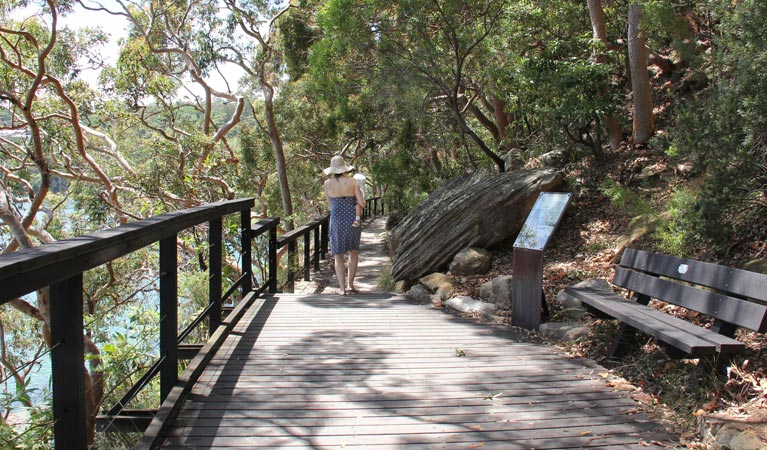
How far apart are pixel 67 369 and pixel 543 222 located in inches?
→ 169

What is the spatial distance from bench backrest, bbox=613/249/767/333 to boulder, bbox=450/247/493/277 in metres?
2.66

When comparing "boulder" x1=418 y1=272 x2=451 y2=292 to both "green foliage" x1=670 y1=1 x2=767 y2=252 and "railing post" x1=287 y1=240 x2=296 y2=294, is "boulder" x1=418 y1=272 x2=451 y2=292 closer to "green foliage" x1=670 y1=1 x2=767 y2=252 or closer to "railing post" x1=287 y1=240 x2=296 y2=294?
"railing post" x1=287 y1=240 x2=296 y2=294

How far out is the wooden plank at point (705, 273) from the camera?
11.6 ft

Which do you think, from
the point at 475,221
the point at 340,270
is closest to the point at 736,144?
the point at 475,221

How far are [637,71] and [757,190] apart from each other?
5135 mm

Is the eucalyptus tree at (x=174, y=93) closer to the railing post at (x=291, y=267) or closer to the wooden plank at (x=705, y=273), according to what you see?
the railing post at (x=291, y=267)

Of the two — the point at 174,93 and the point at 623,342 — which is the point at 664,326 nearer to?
the point at 623,342

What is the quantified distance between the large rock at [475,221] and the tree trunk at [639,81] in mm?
2164

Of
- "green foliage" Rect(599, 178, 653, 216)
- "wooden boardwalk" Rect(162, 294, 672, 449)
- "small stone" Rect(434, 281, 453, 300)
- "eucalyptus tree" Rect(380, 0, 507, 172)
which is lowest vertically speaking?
"small stone" Rect(434, 281, 453, 300)

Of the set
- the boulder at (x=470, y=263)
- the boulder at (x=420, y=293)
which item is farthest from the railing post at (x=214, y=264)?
the boulder at (x=470, y=263)

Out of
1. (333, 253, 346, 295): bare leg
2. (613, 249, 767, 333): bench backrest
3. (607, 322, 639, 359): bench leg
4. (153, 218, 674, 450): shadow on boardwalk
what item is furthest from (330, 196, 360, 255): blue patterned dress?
(607, 322, 639, 359): bench leg

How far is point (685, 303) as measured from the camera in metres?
4.12

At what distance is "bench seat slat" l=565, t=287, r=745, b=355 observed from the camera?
3386 mm

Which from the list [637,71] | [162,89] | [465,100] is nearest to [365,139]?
[465,100]
